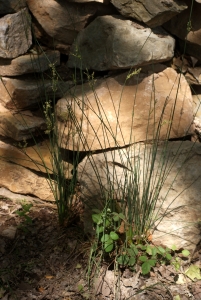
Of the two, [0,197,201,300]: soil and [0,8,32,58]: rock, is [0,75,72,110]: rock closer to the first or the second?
[0,8,32,58]: rock

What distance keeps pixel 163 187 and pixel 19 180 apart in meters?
1.01

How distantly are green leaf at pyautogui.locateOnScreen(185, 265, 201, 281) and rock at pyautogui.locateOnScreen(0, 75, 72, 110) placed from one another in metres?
1.34

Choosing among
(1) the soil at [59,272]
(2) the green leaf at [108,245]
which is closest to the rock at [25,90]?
(1) the soil at [59,272]

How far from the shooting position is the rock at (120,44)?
2.63m

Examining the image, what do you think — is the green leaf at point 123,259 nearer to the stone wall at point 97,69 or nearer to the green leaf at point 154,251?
the green leaf at point 154,251

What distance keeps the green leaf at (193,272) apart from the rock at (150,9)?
1472mm

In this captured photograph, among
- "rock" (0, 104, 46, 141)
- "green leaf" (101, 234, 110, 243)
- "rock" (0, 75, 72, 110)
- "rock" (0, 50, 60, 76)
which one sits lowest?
"green leaf" (101, 234, 110, 243)

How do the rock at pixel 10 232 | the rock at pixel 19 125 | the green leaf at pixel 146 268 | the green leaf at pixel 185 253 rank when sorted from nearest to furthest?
1. the green leaf at pixel 146 268
2. the green leaf at pixel 185 253
3. the rock at pixel 10 232
4. the rock at pixel 19 125

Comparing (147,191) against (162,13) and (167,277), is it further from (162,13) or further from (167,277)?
(162,13)

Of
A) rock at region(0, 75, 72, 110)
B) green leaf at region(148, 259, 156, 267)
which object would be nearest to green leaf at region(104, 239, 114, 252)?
green leaf at region(148, 259, 156, 267)

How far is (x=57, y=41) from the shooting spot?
289cm

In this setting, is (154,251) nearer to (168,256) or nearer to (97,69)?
(168,256)

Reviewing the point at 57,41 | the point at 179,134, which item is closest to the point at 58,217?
the point at 179,134

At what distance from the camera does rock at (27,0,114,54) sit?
278 centimetres
